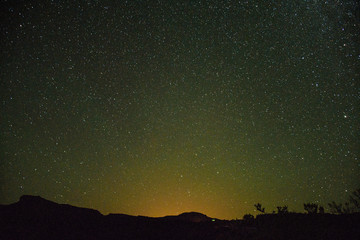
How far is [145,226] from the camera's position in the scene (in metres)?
11.6

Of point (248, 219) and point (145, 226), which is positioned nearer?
point (248, 219)

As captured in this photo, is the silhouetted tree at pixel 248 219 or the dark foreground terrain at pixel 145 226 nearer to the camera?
the dark foreground terrain at pixel 145 226

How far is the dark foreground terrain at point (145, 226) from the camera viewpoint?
8336 mm

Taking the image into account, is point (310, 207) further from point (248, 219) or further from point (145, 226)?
point (145, 226)

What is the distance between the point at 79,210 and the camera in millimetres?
13781

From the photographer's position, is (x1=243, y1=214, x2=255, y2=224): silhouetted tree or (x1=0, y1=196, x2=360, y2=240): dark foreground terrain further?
(x1=243, y1=214, x2=255, y2=224): silhouetted tree

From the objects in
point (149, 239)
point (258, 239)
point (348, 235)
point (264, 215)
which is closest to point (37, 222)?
point (149, 239)

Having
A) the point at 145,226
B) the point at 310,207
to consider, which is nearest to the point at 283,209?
the point at 310,207

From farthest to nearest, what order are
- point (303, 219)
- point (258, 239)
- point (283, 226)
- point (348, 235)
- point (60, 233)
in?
point (60, 233)
point (303, 219)
point (283, 226)
point (258, 239)
point (348, 235)

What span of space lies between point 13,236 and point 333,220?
528 inches

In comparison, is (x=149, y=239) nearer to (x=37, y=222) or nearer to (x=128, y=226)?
(x=128, y=226)

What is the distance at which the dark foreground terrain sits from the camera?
8336 millimetres

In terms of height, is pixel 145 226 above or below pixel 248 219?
below

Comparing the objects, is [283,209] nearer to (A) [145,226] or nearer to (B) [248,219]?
(B) [248,219]
